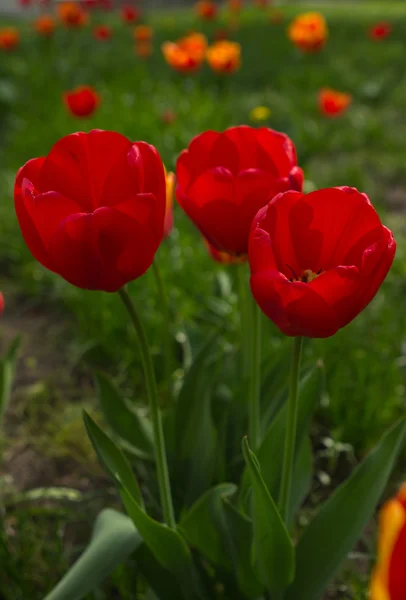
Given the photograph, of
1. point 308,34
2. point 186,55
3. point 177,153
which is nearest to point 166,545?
point 177,153

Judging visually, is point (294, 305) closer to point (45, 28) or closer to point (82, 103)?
point (82, 103)

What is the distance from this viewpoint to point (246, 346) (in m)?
1.19

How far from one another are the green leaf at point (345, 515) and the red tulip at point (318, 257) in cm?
30

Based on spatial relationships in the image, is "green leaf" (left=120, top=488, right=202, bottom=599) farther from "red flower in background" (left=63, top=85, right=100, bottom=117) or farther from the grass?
"red flower in background" (left=63, top=85, right=100, bottom=117)

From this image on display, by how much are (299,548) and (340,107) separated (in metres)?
2.47

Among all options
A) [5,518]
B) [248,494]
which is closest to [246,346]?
[248,494]

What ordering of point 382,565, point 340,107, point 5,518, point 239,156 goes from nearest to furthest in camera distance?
point 382,565, point 239,156, point 5,518, point 340,107

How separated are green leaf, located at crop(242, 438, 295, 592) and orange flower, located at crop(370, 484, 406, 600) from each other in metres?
0.29

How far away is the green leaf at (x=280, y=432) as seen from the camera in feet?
3.08

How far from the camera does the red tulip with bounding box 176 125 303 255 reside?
81cm

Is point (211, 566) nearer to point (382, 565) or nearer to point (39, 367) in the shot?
point (382, 565)

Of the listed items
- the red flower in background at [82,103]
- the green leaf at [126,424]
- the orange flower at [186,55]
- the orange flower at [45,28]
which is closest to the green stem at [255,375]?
the green leaf at [126,424]

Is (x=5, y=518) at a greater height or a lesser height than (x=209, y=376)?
lesser

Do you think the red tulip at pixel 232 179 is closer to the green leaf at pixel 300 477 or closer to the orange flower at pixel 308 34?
the green leaf at pixel 300 477
